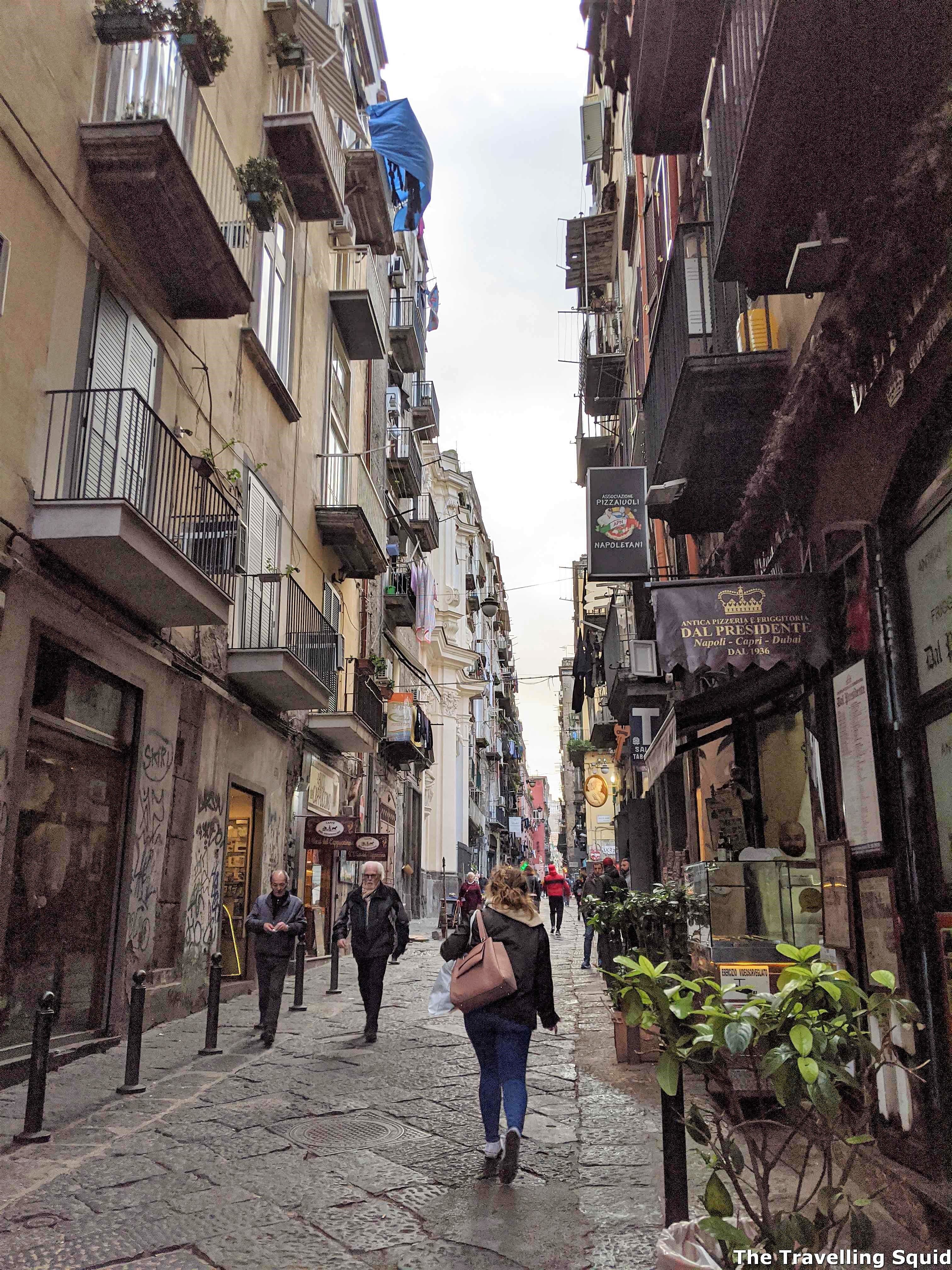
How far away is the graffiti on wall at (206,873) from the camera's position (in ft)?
37.4

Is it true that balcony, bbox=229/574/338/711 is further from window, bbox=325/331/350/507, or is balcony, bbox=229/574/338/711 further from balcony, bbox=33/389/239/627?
window, bbox=325/331/350/507

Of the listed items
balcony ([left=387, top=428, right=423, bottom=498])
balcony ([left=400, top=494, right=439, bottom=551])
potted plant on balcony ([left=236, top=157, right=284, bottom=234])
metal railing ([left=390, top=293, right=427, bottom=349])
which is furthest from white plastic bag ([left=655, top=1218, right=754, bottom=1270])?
balcony ([left=400, top=494, right=439, bottom=551])

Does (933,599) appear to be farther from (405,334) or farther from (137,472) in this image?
(405,334)

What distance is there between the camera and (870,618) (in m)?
5.45

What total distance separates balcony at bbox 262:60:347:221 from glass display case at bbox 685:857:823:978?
41.4 ft

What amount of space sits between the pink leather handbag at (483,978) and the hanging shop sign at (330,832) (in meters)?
11.0

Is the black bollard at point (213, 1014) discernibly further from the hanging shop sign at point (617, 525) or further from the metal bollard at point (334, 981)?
the hanging shop sign at point (617, 525)

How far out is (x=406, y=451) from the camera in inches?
1097

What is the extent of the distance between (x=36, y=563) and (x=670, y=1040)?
267 inches

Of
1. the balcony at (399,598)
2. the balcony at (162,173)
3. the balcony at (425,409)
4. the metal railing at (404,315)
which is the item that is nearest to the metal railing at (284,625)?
the balcony at (162,173)

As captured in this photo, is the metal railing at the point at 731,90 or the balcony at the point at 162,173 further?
the balcony at the point at 162,173

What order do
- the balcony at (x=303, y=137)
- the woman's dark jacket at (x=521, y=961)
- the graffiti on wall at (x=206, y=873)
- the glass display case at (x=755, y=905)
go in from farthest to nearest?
the balcony at (x=303, y=137) → the graffiti on wall at (x=206, y=873) → the glass display case at (x=755, y=905) → the woman's dark jacket at (x=521, y=961)

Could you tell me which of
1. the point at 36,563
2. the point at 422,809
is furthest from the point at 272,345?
the point at 422,809

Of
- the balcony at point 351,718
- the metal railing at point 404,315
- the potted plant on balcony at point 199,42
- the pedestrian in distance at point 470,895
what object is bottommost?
the pedestrian in distance at point 470,895
